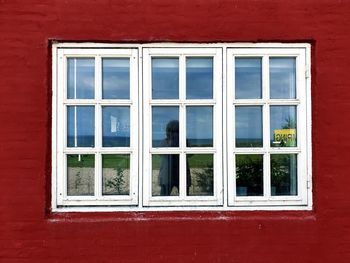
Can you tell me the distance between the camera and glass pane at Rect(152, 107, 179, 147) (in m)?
4.50

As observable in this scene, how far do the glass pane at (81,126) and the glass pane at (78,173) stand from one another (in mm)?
114

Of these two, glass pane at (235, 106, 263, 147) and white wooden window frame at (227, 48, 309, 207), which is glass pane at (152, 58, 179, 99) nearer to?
white wooden window frame at (227, 48, 309, 207)

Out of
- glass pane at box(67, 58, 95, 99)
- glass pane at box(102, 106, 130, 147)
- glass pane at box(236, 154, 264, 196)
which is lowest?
glass pane at box(236, 154, 264, 196)

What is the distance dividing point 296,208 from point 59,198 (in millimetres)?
2062

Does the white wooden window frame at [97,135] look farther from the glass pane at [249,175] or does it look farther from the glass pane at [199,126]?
the glass pane at [249,175]

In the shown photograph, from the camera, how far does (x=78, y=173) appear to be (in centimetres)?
449

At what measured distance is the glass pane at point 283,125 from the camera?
454cm

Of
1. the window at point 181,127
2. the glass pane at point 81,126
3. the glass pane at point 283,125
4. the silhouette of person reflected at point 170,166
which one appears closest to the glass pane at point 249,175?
the window at point 181,127

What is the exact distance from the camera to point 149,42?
442cm

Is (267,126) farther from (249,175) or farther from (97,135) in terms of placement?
(97,135)

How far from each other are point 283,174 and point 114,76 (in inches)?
68.1

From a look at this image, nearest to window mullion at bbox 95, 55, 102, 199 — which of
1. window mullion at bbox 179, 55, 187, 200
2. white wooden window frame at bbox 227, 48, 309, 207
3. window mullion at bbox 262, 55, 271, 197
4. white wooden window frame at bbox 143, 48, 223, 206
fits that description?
white wooden window frame at bbox 143, 48, 223, 206

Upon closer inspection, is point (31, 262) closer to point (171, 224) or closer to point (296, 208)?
point (171, 224)

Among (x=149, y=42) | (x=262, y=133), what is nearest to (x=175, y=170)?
(x=262, y=133)
